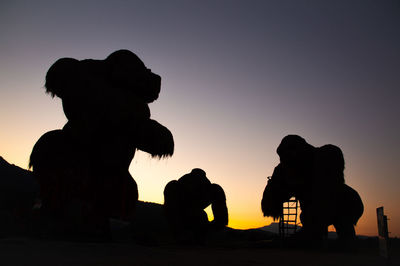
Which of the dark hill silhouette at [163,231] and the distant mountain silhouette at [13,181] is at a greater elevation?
the distant mountain silhouette at [13,181]

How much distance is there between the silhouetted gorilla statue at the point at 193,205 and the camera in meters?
17.4

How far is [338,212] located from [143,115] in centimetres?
968

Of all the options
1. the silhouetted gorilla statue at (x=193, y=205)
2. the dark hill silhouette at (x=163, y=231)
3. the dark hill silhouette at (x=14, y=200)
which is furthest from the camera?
the dark hill silhouette at (x=163, y=231)

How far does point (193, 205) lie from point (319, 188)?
6.62 metres

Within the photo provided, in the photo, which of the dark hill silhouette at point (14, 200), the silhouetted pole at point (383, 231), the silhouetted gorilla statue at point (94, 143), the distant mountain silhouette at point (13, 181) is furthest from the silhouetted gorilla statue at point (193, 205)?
the silhouetted pole at point (383, 231)

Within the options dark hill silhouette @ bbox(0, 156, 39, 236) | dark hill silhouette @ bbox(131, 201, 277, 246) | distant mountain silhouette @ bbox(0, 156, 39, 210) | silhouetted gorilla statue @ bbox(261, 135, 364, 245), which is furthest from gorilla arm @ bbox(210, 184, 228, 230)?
distant mountain silhouette @ bbox(0, 156, 39, 210)

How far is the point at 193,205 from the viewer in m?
18.0

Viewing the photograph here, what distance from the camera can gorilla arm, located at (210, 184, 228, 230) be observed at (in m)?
18.0

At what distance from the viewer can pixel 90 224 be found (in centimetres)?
1089

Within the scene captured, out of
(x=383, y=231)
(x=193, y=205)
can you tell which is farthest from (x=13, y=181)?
(x=383, y=231)

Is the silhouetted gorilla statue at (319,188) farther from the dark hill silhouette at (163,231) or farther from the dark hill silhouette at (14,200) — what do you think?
the dark hill silhouette at (14,200)

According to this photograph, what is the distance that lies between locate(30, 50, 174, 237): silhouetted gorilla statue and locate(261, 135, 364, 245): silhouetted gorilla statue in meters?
6.85

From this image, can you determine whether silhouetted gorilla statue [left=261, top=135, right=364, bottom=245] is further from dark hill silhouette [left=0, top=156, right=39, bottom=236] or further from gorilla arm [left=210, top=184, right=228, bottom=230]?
dark hill silhouette [left=0, top=156, right=39, bottom=236]

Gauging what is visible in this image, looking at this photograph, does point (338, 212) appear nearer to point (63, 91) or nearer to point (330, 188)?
point (330, 188)
